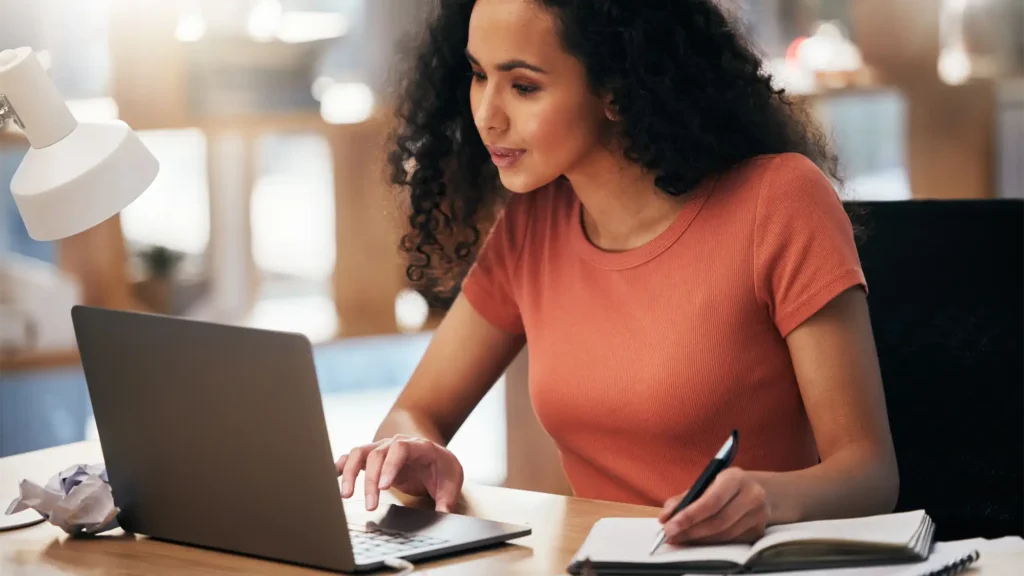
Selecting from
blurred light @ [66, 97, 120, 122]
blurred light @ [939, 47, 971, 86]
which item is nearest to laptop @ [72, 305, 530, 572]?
blurred light @ [66, 97, 120, 122]

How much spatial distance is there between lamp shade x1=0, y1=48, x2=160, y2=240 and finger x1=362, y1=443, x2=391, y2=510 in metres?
0.38

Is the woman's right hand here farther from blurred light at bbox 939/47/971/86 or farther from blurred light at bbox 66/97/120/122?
blurred light at bbox 939/47/971/86

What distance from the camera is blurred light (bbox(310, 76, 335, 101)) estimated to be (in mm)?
2836

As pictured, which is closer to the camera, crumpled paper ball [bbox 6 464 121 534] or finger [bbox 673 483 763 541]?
finger [bbox 673 483 763 541]

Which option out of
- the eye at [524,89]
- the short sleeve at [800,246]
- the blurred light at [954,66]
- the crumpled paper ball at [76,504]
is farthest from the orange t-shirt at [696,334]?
the blurred light at [954,66]

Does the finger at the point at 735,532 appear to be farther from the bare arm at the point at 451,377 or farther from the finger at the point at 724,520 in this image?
the bare arm at the point at 451,377

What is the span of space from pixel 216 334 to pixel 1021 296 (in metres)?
0.93

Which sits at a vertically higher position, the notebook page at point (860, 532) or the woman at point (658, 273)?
the woman at point (658, 273)

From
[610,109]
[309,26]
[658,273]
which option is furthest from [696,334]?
[309,26]

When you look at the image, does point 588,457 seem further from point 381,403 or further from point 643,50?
point 381,403

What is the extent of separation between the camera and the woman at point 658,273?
1390mm

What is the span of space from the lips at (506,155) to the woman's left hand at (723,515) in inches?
22.2

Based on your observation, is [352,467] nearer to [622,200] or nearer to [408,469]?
[408,469]

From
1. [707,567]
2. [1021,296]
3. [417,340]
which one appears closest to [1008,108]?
[417,340]
